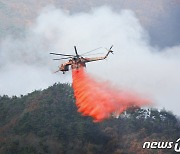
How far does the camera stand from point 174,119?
473 ft

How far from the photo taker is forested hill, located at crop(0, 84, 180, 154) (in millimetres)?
110250

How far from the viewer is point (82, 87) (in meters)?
89.9

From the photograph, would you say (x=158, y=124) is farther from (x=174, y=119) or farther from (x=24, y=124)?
(x=24, y=124)

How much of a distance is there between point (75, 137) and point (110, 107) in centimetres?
1413

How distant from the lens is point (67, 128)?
390ft

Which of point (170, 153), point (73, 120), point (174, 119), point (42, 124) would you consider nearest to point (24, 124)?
point (42, 124)

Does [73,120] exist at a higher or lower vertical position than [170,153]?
higher

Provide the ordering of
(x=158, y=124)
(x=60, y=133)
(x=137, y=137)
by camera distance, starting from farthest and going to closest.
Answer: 1. (x=158, y=124)
2. (x=137, y=137)
3. (x=60, y=133)

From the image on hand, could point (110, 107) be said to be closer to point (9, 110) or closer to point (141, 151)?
point (141, 151)

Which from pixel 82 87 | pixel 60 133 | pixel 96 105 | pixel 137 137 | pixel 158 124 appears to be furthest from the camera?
pixel 158 124

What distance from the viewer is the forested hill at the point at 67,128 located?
110250 mm

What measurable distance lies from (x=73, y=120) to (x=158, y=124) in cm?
2890

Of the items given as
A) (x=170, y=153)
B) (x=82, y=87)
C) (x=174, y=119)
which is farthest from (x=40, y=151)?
(x=174, y=119)

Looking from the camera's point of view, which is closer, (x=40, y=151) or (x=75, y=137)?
(x=40, y=151)
